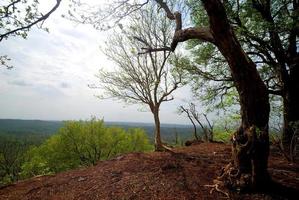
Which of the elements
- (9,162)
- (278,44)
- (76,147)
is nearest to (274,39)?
(278,44)

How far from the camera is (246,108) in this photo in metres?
5.99

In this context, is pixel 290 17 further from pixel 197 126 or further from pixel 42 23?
pixel 197 126

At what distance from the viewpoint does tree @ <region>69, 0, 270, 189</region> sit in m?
5.62

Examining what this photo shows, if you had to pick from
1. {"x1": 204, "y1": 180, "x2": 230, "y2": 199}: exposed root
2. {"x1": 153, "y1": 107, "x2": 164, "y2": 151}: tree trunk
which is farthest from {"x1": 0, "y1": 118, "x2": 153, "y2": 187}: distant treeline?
{"x1": 204, "y1": 180, "x2": 230, "y2": 199}: exposed root

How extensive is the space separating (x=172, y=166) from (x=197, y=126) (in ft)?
34.2

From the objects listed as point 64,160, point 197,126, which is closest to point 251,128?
point 197,126

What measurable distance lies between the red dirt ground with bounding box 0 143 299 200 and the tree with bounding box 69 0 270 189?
1.62 ft

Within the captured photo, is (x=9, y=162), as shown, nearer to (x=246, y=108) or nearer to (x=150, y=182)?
(x=150, y=182)

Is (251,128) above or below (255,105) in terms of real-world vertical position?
below

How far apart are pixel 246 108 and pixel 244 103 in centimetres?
12

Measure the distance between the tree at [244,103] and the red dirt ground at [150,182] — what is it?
0.49 m

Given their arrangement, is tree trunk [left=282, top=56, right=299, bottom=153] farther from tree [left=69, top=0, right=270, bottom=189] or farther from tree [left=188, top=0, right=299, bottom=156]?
tree [left=69, top=0, right=270, bottom=189]

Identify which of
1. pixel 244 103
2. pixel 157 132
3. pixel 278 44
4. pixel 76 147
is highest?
pixel 278 44

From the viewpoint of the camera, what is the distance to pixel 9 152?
151 feet
